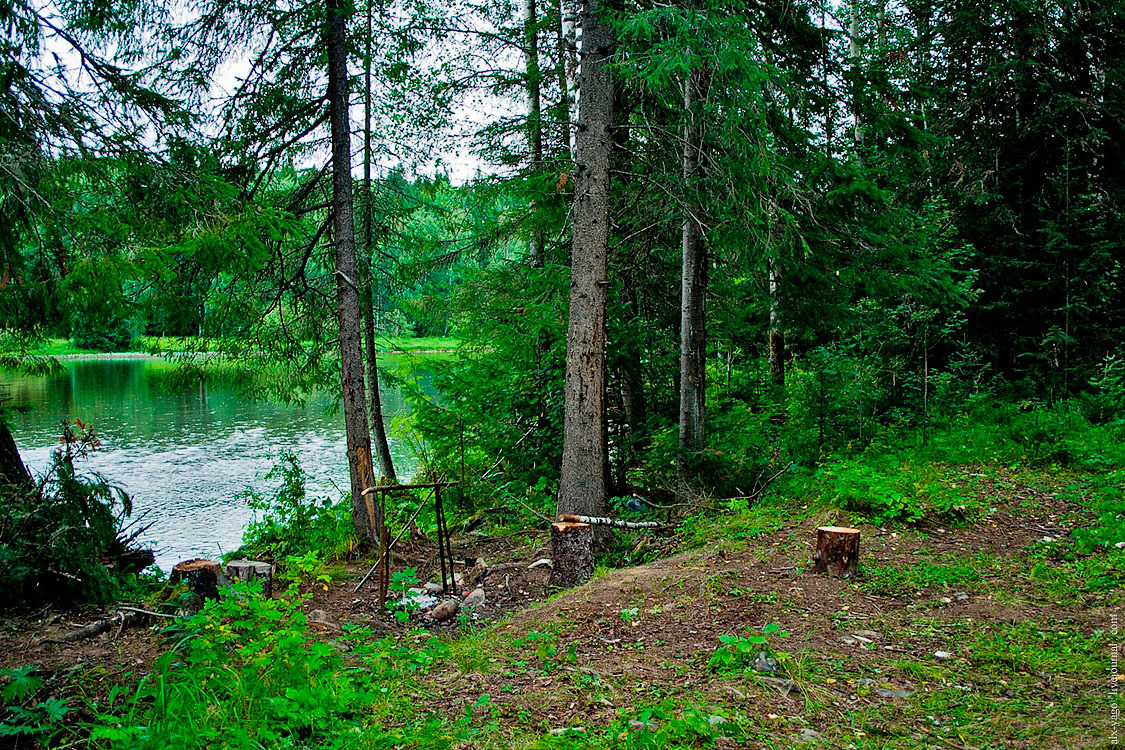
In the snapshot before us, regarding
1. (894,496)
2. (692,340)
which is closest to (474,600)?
(894,496)

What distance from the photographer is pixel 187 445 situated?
18438 mm

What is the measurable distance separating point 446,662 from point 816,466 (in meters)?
6.19

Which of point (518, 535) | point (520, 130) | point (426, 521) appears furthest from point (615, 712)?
point (520, 130)

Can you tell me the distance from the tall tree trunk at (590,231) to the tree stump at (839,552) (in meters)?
2.81

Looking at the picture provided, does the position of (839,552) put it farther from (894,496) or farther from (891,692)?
(891,692)

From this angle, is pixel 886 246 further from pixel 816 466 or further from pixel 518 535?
pixel 518 535

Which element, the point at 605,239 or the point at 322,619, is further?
the point at 605,239

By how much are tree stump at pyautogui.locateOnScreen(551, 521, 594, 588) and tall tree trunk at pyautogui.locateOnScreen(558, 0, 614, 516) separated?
1.20m

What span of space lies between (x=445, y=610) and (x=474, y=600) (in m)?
0.39

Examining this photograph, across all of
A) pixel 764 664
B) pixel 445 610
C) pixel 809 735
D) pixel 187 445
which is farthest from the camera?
→ pixel 187 445

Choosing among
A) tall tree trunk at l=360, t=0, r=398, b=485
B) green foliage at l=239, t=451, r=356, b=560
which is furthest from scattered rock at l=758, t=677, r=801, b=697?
tall tree trunk at l=360, t=0, r=398, b=485

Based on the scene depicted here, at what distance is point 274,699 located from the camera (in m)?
3.26

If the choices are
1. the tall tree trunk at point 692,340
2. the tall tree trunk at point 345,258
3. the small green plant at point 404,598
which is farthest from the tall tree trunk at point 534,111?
the small green plant at point 404,598

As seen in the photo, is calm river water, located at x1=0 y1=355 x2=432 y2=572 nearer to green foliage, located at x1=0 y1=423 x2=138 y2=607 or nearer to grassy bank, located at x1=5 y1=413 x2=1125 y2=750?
green foliage, located at x1=0 y1=423 x2=138 y2=607
